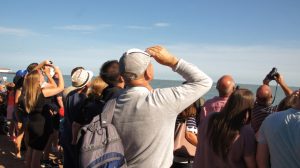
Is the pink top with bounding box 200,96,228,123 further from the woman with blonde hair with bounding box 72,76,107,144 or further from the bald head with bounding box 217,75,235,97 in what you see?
the woman with blonde hair with bounding box 72,76,107,144

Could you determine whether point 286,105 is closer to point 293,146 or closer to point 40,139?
point 293,146

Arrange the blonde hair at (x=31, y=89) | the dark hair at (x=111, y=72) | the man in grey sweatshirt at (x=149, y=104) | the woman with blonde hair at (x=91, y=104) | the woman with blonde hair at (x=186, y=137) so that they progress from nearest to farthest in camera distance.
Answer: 1. the man in grey sweatshirt at (x=149, y=104)
2. the dark hair at (x=111, y=72)
3. the woman with blonde hair at (x=186, y=137)
4. the woman with blonde hair at (x=91, y=104)
5. the blonde hair at (x=31, y=89)

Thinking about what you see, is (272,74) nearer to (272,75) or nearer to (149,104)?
(272,75)

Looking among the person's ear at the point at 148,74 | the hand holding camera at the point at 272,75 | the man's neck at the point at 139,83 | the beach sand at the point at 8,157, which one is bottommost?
the beach sand at the point at 8,157

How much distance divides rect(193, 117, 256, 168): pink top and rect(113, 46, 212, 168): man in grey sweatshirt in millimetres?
693

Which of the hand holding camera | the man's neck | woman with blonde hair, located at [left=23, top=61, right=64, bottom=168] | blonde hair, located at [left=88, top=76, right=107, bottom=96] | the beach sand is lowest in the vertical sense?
the beach sand

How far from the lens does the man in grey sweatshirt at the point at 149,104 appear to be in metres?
2.08

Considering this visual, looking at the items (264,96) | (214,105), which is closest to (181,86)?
(214,105)

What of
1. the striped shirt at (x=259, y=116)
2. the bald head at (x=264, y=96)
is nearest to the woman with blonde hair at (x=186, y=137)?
the striped shirt at (x=259, y=116)

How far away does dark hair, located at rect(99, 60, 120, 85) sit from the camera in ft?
11.4

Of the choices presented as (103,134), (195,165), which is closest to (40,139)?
(195,165)

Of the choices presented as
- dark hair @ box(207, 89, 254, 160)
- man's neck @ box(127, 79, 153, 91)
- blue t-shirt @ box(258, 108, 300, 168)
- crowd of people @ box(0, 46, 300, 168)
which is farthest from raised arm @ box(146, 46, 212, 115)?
dark hair @ box(207, 89, 254, 160)

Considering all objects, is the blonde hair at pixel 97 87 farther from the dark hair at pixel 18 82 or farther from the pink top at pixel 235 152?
the dark hair at pixel 18 82

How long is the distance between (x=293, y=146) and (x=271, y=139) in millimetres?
144
